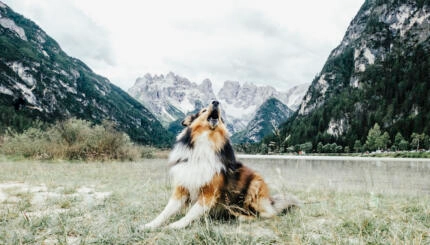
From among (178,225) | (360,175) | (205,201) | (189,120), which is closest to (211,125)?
(189,120)

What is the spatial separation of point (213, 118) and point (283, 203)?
4.94 feet

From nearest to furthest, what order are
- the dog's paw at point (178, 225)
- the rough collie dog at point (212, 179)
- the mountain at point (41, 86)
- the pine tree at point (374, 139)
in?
the dog's paw at point (178, 225) < the rough collie dog at point (212, 179) < the pine tree at point (374, 139) < the mountain at point (41, 86)

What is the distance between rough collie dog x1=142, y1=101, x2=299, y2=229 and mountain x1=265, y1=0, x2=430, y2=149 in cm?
9733

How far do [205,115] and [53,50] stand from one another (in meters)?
213

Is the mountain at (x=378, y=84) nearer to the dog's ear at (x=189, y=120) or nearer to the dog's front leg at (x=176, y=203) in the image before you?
the dog's ear at (x=189, y=120)

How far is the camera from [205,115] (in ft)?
13.3

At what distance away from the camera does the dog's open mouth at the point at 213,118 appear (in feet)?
13.1

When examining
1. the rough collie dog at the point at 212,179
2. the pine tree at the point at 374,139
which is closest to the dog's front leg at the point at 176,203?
the rough collie dog at the point at 212,179

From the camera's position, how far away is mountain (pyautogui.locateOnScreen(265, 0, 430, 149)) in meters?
110

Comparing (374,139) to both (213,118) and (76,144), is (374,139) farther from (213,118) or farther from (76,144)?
(213,118)

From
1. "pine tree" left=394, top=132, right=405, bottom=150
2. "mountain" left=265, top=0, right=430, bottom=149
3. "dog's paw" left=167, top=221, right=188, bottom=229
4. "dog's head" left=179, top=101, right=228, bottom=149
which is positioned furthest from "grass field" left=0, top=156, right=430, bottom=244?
"pine tree" left=394, top=132, right=405, bottom=150

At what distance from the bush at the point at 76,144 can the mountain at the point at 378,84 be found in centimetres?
8757

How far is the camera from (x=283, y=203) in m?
4.16

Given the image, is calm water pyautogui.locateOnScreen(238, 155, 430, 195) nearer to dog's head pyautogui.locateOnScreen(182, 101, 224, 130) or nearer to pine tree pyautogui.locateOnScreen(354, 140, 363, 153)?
dog's head pyautogui.locateOnScreen(182, 101, 224, 130)
